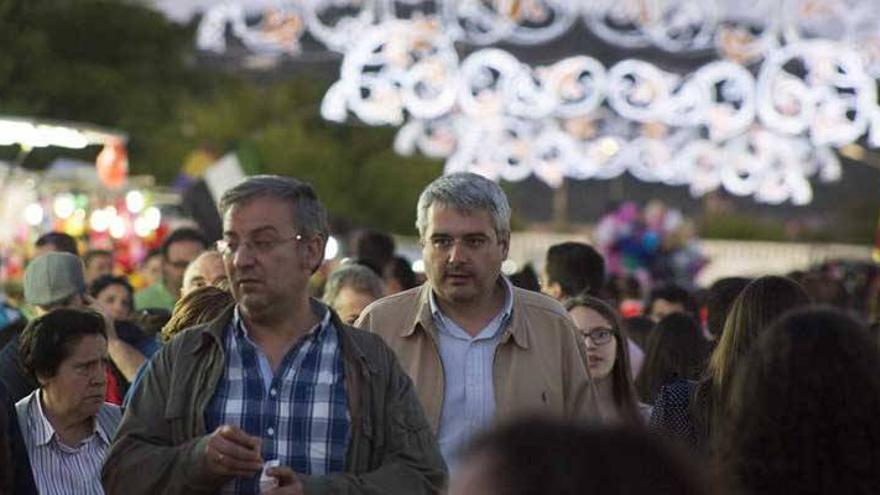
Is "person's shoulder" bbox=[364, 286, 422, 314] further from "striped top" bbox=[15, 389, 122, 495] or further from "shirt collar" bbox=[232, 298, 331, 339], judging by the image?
"shirt collar" bbox=[232, 298, 331, 339]

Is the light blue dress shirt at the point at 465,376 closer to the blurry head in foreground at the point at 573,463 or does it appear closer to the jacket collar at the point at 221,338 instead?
the jacket collar at the point at 221,338

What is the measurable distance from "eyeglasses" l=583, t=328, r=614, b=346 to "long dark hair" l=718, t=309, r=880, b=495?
4477mm

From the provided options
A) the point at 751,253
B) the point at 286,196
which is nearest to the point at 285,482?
the point at 286,196

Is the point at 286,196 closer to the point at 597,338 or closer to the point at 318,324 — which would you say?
the point at 318,324

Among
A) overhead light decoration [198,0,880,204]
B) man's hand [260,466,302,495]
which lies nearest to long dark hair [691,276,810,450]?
man's hand [260,466,302,495]

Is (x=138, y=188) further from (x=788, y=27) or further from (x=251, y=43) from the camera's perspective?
(x=788, y=27)

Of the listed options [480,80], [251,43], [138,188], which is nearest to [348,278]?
[138,188]

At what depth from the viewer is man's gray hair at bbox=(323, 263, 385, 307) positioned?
399 inches

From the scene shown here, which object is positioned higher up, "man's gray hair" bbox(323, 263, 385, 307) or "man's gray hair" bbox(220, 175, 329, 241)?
"man's gray hair" bbox(323, 263, 385, 307)

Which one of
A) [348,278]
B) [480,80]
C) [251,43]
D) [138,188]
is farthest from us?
[251,43]

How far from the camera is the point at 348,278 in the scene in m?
10.2

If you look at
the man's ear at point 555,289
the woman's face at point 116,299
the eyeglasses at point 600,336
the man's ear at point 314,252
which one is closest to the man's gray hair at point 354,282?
the man's ear at point 555,289

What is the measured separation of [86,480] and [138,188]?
2203 cm

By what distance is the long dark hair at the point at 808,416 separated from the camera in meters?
4.34
